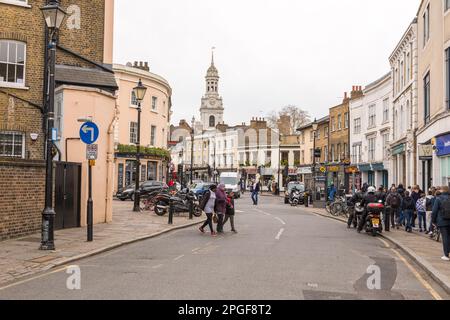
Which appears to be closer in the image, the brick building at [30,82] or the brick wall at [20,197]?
the brick wall at [20,197]

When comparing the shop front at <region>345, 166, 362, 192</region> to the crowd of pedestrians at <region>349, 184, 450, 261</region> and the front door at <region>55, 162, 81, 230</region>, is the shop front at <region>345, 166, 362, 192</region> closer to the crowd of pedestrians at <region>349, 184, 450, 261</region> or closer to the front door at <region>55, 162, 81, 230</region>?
the crowd of pedestrians at <region>349, 184, 450, 261</region>

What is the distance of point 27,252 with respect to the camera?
1259 cm

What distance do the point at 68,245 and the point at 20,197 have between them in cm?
253

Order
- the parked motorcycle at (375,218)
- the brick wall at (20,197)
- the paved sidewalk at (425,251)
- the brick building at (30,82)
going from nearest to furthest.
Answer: the paved sidewalk at (425,251) → the brick wall at (20,197) → the brick building at (30,82) → the parked motorcycle at (375,218)

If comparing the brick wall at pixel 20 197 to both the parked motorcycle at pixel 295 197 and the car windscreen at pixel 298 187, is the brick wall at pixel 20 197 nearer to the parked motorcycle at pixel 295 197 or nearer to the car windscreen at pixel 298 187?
the parked motorcycle at pixel 295 197

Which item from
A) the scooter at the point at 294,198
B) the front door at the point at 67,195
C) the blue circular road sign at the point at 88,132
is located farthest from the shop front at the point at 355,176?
the blue circular road sign at the point at 88,132

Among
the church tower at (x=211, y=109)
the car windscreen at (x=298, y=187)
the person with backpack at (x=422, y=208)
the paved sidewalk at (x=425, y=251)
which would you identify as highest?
the church tower at (x=211, y=109)

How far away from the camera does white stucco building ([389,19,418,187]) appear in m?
28.5

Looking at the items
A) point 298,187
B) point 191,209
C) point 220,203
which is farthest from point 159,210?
point 298,187

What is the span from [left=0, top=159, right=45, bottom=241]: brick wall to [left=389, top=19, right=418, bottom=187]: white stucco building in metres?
19.9

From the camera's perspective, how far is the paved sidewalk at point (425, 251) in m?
10.3

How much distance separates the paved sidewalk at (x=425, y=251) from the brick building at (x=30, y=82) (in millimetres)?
10893
